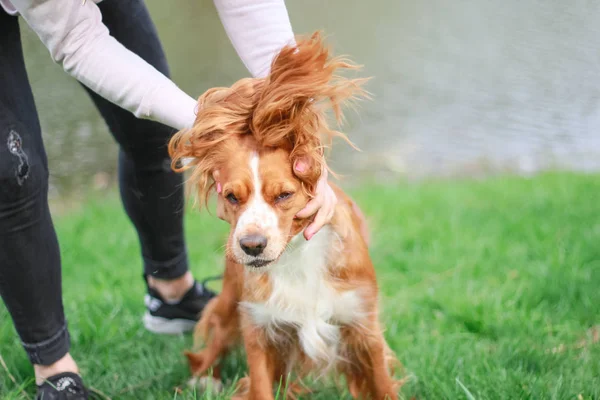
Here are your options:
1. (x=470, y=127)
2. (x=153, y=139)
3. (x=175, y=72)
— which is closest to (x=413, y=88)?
(x=470, y=127)

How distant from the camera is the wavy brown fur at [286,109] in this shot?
1.69 metres

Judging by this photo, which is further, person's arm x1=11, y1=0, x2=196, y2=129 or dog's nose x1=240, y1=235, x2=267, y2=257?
person's arm x1=11, y1=0, x2=196, y2=129

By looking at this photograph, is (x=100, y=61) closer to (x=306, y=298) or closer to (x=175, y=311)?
(x=306, y=298)

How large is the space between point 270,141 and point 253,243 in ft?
0.86

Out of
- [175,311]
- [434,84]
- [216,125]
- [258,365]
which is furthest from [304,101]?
[434,84]

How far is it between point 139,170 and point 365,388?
1.13m

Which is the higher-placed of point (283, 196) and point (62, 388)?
point (283, 196)

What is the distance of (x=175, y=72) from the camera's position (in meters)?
9.07

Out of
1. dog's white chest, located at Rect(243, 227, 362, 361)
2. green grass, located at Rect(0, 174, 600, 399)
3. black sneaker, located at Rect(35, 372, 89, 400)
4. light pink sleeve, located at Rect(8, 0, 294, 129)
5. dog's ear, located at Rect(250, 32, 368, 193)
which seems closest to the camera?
dog's ear, located at Rect(250, 32, 368, 193)

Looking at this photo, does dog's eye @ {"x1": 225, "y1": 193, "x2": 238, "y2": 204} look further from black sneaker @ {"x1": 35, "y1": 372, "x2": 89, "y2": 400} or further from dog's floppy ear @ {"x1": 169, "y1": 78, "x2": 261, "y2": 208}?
black sneaker @ {"x1": 35, "y1": 372, "x2": 89, "y2": 400}

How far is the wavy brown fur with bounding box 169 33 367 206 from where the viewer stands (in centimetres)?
169

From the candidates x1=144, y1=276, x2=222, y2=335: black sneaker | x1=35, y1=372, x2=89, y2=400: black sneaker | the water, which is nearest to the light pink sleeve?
x1=35, y1=372, x2=89, y2=400: black sneaker

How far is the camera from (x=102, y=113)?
8.05ft

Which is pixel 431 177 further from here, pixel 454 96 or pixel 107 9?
pixel 107 9
